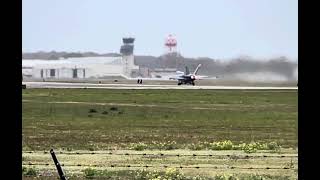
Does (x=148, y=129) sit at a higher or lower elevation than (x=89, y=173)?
lower

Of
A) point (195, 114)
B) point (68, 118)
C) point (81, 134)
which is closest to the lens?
point (81, 134)

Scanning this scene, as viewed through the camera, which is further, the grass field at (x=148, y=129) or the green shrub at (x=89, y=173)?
the grass field at (x=148, y=129)

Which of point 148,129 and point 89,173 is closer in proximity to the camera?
point 89,173

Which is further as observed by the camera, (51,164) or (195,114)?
(195,114)

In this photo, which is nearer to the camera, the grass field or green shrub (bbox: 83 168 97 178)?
green shrub (bbox: 83 168 97 178)

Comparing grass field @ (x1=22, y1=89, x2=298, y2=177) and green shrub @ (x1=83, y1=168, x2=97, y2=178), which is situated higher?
green shrub @ (x1=83, y1=168, x2=97, y2=178)

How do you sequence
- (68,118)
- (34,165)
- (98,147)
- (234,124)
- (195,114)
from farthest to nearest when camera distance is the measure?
(195,114) → (68,118) → (234,124) → (98,147) → (34,165)

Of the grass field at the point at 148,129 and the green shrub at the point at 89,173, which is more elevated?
the green shrub at the point at 89,173
